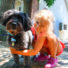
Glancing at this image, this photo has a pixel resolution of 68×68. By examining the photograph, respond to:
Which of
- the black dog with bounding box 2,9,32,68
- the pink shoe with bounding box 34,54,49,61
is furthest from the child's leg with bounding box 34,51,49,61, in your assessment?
the black dog with bounding box 2,9,32,68

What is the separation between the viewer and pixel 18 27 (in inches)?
48.1

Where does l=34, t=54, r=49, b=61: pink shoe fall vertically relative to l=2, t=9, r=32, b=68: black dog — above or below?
below

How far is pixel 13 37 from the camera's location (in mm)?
1340

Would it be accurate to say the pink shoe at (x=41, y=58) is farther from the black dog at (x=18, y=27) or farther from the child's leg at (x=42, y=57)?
the black dog at (x=18, y=27)

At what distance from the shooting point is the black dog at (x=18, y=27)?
3.95ft

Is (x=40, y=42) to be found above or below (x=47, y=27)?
below

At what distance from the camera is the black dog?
120cm

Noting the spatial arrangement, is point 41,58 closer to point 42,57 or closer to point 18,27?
point 42,57

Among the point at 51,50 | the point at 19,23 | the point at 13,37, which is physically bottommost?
the point at 51,50

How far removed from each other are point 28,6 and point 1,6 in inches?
43.6

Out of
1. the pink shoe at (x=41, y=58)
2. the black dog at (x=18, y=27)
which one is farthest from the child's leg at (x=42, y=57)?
the black dog at (x=18, y=27)

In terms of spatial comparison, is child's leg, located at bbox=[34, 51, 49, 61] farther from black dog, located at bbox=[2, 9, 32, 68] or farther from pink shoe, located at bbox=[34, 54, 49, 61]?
black dog, located at bbox=[2, 9, 32, 68]

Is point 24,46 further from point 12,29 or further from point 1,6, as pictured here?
point 1,6

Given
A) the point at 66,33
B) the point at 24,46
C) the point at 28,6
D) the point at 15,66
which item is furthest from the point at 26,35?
the point at 66,33
